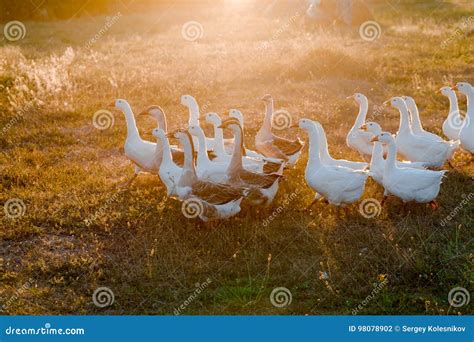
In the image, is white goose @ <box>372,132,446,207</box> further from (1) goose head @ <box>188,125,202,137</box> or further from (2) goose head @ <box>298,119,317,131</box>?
(1) goose head @ <box>188,125,202,137</box>

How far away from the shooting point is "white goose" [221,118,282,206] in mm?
8547

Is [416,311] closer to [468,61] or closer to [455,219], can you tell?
[455,219]

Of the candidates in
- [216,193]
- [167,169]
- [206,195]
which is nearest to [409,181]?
[216,193]

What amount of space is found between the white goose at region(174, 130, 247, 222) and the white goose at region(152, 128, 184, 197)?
226mm

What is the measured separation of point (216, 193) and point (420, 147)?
3.90 metres

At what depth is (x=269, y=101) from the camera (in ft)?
36.6

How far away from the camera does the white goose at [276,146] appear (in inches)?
407

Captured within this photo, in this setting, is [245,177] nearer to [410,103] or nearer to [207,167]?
[207,167]

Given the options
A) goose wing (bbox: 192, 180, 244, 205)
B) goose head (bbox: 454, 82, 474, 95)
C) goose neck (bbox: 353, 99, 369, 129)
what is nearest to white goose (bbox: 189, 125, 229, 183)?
A: goose wing (bbox: 192, 180, 244, 205)

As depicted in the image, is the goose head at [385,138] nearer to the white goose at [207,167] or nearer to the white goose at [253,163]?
the white goose at [253,163]

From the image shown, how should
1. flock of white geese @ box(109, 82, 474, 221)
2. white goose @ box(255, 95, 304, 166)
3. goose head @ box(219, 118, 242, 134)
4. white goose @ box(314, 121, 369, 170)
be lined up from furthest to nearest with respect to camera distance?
1. white goose @ box(255, 95, 304, 166)
2. white goose @ box(314, 121, 369, 170)
3. goose head @ box(219, 118, 242, 134)
4. flock of white geese @ box(109, 82, 474, 221)

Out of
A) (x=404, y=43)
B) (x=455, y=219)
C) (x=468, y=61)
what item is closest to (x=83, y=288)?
(x=455, y=219)

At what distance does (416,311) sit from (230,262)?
2.32 metres

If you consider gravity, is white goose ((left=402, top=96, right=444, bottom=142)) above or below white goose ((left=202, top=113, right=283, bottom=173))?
above
